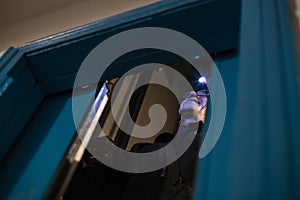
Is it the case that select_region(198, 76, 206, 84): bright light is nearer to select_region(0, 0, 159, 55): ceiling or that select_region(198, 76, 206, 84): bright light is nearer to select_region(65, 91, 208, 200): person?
select_region(65, 91, 208, 200): person

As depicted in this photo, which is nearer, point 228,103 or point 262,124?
point 262,124

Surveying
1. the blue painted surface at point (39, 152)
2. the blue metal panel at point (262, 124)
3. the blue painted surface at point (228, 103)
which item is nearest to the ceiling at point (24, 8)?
the blue painted surface at point (228, 103)

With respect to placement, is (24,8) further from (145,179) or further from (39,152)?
(145,179)

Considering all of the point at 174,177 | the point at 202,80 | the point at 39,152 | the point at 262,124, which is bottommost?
the point at 262,124

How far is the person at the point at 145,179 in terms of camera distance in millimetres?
1027

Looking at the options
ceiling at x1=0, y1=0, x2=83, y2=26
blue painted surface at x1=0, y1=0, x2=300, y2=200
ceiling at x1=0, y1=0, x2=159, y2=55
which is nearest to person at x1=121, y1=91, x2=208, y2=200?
blue painted surface at x1=0, y1=0, x2=300, y2=200

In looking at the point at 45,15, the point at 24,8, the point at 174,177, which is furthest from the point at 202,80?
the point at 24,8

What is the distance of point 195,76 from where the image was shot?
1.39 meters

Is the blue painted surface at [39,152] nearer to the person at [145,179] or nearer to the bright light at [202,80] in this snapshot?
the person at [145,179]

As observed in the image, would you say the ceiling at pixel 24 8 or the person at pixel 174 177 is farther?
the ceiling at pixel 24 8

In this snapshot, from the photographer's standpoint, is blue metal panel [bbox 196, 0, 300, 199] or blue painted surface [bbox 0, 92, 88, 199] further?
blue painted surface [bbox 0, 92, 88, 199]

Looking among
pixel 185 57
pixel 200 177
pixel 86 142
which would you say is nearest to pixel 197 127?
pixel 185 57

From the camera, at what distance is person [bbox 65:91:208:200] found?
1027 mm

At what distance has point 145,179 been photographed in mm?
1098
